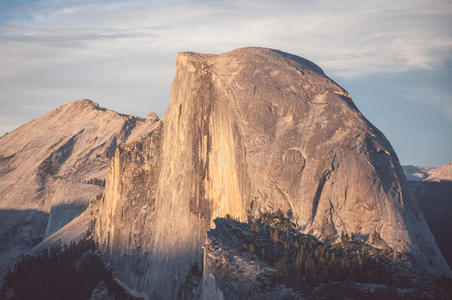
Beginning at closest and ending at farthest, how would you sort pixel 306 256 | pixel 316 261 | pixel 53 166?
1. pixel 316 261
2. pixel 306 256
3. pixel 53 166

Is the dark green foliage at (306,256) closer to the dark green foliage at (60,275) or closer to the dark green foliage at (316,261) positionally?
the dark green foliage at (316,261)

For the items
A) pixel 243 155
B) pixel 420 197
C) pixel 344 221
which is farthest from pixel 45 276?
pixel 420 197

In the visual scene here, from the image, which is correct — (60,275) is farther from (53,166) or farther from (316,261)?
(53,166)

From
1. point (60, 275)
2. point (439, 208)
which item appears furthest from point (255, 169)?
point (439, 208)

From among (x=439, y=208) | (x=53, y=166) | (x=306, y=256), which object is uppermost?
(x=53, y=166)

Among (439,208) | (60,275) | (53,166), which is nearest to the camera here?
(60,275)

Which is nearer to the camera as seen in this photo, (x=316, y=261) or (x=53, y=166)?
(x=316, y=261)

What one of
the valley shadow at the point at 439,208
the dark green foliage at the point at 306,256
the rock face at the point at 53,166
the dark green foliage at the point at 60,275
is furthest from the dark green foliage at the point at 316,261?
the rock face at the point at 53,166

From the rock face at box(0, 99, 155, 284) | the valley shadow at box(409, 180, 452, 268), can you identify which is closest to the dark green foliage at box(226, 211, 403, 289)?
the valley shadow at box(409, 180, 452, 268)
